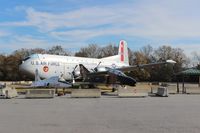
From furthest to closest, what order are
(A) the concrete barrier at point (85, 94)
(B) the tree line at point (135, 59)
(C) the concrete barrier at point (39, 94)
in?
(B) the tree line at point (135, 59) < (A) the concrete barrier at point (85, 94) < (C) the concrete barrier at point (39, 94)

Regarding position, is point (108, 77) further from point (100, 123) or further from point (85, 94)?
point (100, 123)

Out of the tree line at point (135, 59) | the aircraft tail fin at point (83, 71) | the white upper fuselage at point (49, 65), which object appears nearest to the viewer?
the aircraft tail fin at point (83, 71)

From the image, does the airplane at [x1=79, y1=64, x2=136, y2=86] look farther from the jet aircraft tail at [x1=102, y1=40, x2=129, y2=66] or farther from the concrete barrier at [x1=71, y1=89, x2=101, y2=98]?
the jet aircraft tail at [x1=102, y1=40, x2=129, y2=66]

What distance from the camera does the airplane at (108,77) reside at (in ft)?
128

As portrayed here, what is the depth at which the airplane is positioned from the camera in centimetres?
3904

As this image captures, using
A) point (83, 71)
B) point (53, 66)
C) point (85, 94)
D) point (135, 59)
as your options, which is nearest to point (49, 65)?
point (53, 66)

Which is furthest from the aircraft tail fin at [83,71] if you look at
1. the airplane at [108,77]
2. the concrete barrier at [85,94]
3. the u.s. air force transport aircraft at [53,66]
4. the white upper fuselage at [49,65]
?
the concrete barrier at [85,94]

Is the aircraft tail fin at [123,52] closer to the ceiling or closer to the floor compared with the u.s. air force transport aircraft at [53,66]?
closer to the ceiling

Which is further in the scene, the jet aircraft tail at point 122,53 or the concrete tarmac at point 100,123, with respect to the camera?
the jet aircraft tail at point 122,53

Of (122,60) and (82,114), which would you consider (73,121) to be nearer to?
(82,114)

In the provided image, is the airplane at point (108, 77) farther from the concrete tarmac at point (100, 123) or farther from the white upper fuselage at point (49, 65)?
the concrete tarmac at point (100, 123)

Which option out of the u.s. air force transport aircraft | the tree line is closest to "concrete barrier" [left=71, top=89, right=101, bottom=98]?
the u.s. air force transport aircraft

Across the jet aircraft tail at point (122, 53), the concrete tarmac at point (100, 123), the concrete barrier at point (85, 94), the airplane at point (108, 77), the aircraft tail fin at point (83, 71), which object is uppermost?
the jet aircraft tail at point (122, 53)

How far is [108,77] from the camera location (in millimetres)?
41062
